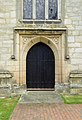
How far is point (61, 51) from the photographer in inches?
500

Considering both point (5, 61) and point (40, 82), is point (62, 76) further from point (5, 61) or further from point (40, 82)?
point (5, 61)

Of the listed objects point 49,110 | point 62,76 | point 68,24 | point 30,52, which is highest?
point 68,24

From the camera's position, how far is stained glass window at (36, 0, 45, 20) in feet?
42.6

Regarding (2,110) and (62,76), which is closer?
(2,110)

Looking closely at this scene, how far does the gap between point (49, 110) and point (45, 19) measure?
5.32 m

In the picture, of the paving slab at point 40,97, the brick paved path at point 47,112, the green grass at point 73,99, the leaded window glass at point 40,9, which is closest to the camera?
the brick paved path at point 47,112

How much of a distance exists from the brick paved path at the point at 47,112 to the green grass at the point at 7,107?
179 mm

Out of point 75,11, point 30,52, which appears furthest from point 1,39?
point 75,11

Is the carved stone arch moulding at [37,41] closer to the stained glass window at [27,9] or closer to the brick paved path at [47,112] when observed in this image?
the stained glass window at [27,9]

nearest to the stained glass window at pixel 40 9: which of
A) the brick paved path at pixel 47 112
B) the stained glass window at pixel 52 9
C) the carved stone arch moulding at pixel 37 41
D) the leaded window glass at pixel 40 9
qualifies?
the leaded window glass at pixel 40 9

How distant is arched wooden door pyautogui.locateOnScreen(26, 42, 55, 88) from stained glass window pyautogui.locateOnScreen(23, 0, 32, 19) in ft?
4.69

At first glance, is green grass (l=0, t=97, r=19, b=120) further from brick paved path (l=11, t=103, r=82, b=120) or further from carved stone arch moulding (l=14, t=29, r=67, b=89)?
carved stone arch moulding (l=14, t=29, r=67, b=89)

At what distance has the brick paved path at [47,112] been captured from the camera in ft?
26.0

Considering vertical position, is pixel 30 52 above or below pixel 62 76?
above
